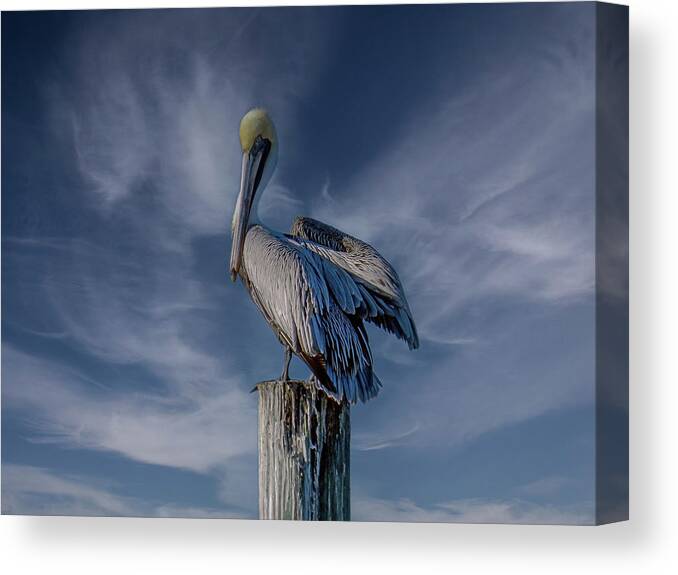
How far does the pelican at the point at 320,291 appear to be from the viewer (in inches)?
381

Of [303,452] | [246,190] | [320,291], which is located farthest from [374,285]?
[303,452]

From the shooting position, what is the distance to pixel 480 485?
31.6 ft

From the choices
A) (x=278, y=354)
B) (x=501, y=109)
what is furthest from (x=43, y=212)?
(x=501, y=109)

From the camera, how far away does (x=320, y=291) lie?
9680 millimetres

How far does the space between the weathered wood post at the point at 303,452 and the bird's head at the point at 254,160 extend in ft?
2.52

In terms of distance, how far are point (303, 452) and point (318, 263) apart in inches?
39.4

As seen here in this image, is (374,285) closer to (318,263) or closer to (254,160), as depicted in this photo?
(318,263)

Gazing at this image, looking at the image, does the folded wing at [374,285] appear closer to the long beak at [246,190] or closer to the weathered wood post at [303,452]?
the long beak at [246,190]

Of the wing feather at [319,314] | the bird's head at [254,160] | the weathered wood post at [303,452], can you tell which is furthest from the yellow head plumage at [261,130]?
the weathered wood post at [303,452]

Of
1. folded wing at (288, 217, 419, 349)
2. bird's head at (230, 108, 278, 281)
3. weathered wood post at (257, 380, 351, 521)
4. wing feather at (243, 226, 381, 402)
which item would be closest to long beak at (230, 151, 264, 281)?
bird's head at (230, 108, 278, 281)

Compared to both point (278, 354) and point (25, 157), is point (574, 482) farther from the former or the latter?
point (25, 157)

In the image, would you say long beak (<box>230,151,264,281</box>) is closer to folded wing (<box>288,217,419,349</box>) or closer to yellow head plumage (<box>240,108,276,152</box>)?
yellow head plumage (<box>240,108,276,152</box>)

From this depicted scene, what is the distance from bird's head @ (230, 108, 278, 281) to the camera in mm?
9867

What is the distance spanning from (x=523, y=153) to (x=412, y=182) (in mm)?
609
